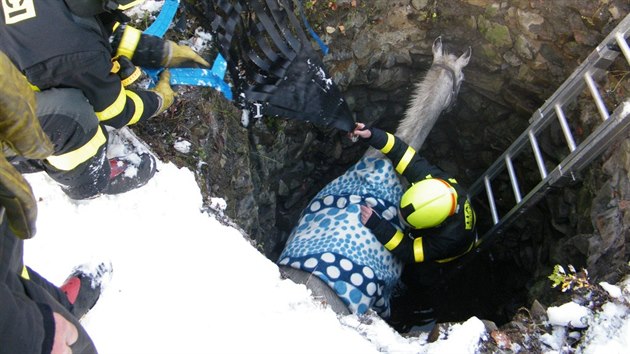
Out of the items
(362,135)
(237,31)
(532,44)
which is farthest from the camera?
(532,44)

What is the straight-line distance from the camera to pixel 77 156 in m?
2.38

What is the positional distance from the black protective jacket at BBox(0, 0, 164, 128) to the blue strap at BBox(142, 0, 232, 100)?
0.89m

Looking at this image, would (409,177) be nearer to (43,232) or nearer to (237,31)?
(237,31)

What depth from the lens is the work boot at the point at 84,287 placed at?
2.35m

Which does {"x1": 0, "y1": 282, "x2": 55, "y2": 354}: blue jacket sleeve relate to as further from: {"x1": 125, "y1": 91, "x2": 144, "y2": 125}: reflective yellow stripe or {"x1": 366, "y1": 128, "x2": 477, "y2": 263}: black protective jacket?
{"x1": 366, "y1": 128, "x2": 477, "y2": 263}: black protective jacket

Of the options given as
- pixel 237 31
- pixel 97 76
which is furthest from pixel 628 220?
pixel 97 76

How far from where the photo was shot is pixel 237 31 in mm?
3828

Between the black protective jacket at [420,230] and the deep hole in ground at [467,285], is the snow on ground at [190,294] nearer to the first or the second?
the black protective jacket at [420,230]

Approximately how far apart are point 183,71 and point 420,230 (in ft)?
7.48

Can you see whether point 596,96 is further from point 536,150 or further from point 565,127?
point 536,150

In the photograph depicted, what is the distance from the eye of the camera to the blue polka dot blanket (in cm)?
384

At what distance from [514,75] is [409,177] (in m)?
1.40

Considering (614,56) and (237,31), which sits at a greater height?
(614,56)

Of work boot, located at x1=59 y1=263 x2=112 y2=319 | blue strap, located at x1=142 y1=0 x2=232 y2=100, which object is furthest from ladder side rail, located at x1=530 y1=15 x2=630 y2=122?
work boot, located at x1=59 y1=263 x2=112 y2=319
